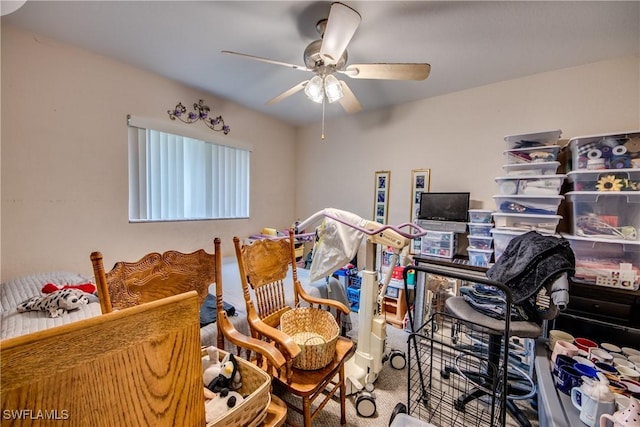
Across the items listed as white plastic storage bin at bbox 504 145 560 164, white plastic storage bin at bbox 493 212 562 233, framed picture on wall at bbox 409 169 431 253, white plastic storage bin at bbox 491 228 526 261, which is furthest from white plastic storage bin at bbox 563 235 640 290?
framed picture on wall at bbox 409 169 431 253

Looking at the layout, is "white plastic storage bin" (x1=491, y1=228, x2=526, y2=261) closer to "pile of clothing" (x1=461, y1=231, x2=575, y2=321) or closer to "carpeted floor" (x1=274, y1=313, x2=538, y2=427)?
"pile of clothing" (x1=461, y1=231, x2=575, y2=321)

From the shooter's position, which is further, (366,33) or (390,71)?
(366,33)

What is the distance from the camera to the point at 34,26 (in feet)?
6.07

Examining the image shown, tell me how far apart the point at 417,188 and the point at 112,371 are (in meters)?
3.07

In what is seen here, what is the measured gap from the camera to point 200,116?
2.92 meters

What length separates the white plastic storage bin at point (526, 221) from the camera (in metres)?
2.03

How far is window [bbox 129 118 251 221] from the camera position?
250cm

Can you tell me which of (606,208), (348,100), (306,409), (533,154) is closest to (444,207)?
(533,154)

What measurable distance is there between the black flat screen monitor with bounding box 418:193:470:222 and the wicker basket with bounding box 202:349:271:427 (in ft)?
7.53

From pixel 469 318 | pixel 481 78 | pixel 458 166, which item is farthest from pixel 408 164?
pixel 469 318

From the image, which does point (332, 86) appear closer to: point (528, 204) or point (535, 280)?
point (535, 280)

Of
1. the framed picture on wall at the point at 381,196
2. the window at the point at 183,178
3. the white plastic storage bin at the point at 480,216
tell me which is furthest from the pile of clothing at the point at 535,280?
the window at the point at 183,178

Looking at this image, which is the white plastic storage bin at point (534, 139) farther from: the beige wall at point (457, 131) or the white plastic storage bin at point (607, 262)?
the white plastic storage bin at point (607, 262)

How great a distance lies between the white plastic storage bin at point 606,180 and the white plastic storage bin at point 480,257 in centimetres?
81
